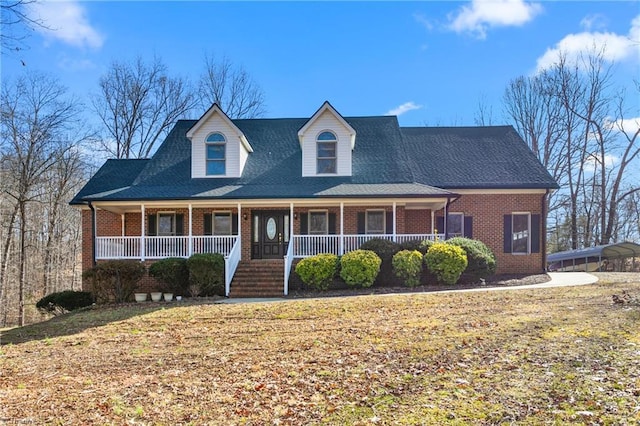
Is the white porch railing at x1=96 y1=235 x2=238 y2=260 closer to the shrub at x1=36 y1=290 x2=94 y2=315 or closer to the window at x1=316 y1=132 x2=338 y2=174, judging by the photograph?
the shrub at x1=36 y1=290 x2=94 y2=315

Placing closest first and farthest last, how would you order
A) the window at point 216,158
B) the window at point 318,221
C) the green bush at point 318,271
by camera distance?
the green bush at point 318,271
the window at point 318,221
the window at point 216,158

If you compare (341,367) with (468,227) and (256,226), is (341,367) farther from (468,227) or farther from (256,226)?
(468,227)

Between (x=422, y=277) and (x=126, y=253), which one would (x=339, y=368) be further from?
(x=126, y=253)

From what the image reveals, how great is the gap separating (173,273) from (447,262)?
29.5 feet

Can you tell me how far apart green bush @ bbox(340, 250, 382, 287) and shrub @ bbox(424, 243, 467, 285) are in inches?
69.8

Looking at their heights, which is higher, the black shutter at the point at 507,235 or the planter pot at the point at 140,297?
the black shutter at the point at 507,235

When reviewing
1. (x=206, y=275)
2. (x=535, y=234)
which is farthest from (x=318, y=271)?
(x=535, y=234)

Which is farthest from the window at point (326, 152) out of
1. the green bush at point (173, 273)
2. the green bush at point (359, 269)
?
the green bush at point (173, 273)

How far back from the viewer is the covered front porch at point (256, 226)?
52.5 ft

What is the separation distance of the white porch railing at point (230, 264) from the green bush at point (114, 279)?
274 cm

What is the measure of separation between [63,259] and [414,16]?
2840cm

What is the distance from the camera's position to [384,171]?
17766 mm

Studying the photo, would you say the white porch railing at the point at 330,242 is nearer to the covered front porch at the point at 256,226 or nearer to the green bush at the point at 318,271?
the covered front porch at the point at 256,226

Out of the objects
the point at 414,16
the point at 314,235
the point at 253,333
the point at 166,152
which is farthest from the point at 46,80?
the point at 253,333
